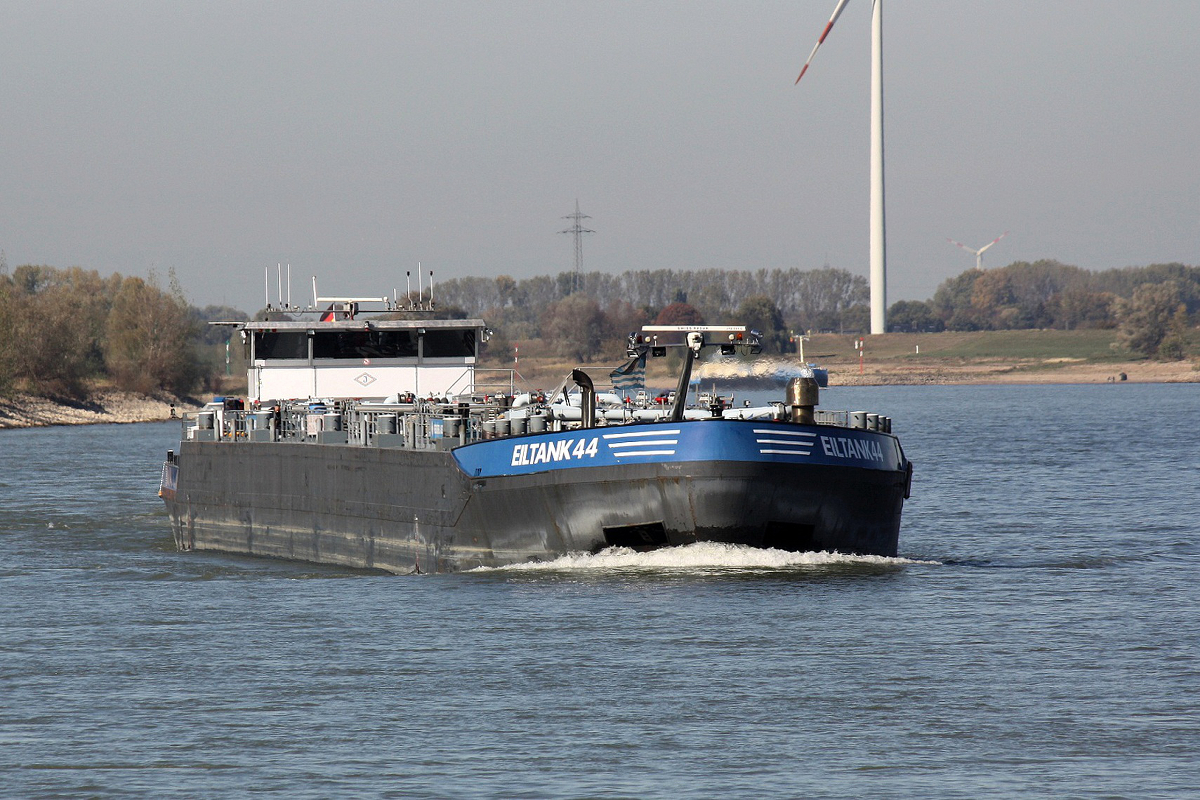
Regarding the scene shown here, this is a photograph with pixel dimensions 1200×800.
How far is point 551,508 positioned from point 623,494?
4.79 feet

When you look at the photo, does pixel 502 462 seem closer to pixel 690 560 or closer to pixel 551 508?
pixel 551 508

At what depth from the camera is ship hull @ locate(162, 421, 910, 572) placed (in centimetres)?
2434

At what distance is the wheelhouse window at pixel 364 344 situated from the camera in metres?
37.3

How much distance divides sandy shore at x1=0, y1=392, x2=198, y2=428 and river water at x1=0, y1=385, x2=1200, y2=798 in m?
88.2

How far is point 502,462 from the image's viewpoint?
2603 centimetres

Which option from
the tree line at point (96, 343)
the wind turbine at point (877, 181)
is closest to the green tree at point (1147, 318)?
the wind turbine at point (877, 181)

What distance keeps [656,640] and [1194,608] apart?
937 cm

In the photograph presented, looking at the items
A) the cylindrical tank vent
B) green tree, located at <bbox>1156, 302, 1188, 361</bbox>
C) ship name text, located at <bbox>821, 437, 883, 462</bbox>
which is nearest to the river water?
ship name text, located at <bbox>821, 437, 883, 462</bbox>

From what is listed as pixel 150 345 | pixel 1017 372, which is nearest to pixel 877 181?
pixel 1017 372

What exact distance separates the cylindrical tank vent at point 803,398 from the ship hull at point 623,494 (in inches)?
37.8

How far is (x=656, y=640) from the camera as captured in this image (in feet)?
69.3

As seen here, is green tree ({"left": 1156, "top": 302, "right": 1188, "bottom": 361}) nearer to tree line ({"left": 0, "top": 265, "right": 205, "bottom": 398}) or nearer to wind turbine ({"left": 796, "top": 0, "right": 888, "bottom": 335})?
wind turbine ({"left": 796, "top": 0, "right": 888, "bottom": 335})

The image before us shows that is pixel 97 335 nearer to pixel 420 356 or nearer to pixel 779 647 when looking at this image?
pixel 420 356

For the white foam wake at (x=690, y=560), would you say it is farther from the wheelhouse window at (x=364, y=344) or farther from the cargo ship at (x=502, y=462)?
the wheelhouse window at (x=364, y=344)
